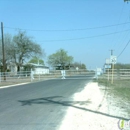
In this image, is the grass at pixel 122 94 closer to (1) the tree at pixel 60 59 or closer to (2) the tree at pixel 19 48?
(2) the tree at pixel 19 48

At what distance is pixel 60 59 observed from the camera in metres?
118

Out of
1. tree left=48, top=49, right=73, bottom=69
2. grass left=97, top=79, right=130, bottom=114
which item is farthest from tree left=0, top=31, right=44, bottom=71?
tree left=48, top=49, right=73, bottom=69

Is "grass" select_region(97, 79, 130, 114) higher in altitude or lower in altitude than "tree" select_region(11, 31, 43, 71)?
lower

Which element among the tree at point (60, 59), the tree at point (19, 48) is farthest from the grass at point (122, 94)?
the tree at point (60, 59)

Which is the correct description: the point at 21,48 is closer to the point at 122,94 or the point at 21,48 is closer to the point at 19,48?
the point at 19,48

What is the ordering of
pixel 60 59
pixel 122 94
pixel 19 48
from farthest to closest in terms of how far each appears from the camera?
1. pixel 60 59
2. pixel 19 48
3. pixel 122 94

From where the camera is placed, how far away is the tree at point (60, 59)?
118m

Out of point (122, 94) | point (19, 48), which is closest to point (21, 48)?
point (19, 48)

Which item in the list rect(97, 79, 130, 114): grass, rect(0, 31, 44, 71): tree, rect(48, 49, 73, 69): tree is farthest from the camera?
rect(48, 49, 73, 69): tree

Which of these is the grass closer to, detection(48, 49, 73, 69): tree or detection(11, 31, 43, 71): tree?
detection(11, 31, 43, 71): tree

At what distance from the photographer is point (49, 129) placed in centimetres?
708

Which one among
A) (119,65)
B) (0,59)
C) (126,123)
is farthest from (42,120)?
(119,65)

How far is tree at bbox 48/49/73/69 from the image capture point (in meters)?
118

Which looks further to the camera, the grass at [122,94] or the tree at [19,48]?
the tree at [19,48]
